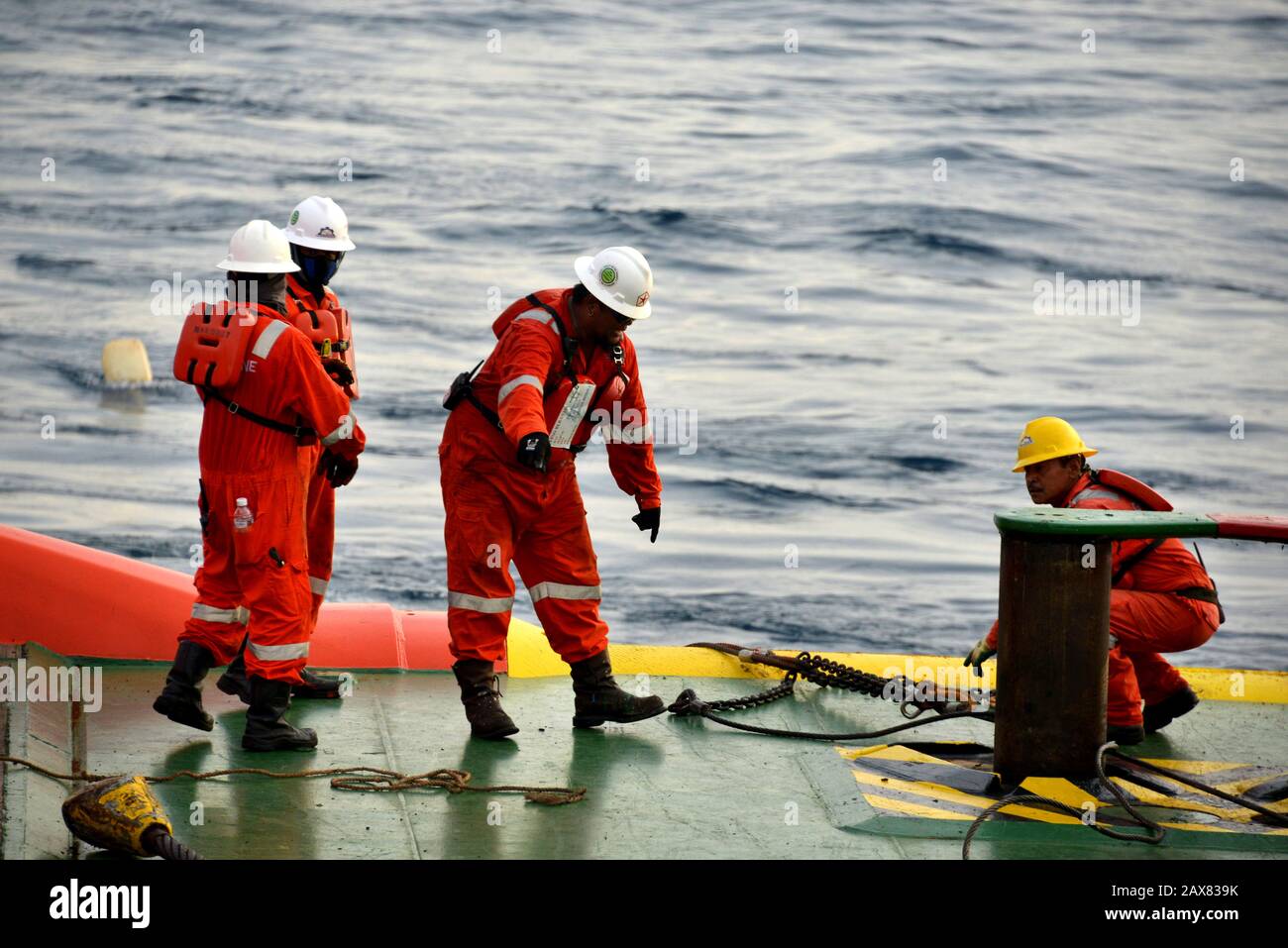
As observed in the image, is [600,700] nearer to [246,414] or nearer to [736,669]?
[736,669]

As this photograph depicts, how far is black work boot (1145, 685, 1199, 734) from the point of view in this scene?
6145 mm

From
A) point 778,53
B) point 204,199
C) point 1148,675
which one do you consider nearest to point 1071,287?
point 778,53

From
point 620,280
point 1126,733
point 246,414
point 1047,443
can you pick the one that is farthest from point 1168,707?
point 246,414

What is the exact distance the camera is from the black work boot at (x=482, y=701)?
572 cm

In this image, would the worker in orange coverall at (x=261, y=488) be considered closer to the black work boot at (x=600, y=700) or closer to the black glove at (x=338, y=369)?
the black glove at (x=338, y=369)

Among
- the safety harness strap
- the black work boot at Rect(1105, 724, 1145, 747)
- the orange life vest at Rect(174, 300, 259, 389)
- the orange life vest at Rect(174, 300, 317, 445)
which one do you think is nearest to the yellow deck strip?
the black work boot at Rect(1105, 724, 1145, 747)

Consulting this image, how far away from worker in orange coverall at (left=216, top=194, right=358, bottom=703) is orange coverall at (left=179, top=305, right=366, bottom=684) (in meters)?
0.51

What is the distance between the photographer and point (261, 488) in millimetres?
5480

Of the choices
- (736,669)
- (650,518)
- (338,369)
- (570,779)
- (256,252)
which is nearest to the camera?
(570,779)

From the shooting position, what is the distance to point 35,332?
2006cm

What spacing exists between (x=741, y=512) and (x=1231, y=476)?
17.0ft

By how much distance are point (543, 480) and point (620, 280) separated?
2.35ft

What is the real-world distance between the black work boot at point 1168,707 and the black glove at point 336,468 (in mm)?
2884
